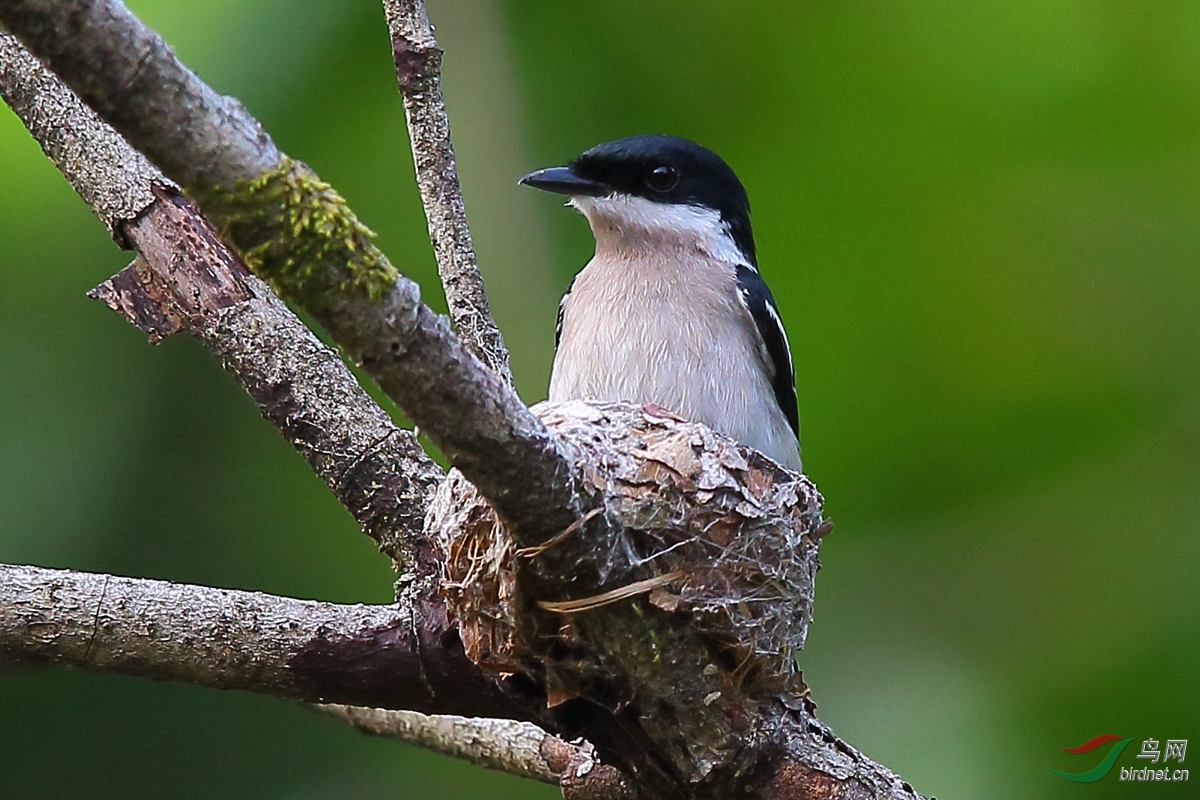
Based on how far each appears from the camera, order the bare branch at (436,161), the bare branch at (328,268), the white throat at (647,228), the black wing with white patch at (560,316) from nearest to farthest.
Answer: the bare branch at (328,268)
the bare branch at (436,161)
the white throat at (647,228)
the black wing with white patch at (560,316)

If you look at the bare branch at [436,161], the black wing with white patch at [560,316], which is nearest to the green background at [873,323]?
the black wing with white patch at [560,316]

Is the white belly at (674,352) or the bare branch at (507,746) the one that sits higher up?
the white belly at (674,352)

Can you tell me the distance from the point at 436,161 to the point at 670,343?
2.49 ft

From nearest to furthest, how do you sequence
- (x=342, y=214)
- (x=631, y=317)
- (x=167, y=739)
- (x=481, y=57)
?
(x=342, y=214) → (x=631, y=317) → (x=481, y=57) → (x=167, y=739)

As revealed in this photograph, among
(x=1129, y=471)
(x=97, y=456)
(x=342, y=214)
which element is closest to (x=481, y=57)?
(x=97, y=456)

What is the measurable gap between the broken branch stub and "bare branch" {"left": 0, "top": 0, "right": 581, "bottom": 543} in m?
0.22

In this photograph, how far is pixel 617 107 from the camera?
402cm

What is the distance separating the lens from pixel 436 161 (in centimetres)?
290

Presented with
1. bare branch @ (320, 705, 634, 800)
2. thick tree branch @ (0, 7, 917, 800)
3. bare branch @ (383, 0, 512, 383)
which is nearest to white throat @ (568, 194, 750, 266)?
bare branch @ (383, 0, 512, 383)

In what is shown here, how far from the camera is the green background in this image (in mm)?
3354

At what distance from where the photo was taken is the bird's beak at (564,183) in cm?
328

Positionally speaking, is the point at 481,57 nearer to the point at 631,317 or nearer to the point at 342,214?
the point at 631,317

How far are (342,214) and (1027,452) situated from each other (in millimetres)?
2687

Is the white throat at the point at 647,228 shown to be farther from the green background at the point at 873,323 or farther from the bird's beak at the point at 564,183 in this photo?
the green background at the point at 873,323
